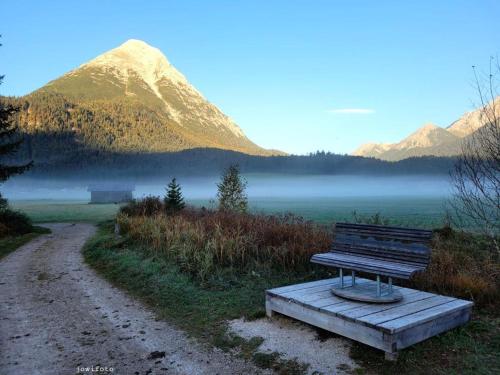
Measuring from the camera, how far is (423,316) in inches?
217

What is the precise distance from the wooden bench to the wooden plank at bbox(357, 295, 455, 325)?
27cm

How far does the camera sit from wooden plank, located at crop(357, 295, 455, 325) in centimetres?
536

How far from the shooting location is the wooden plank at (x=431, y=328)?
16.9 feet

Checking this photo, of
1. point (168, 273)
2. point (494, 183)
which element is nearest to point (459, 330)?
point (494, 183)

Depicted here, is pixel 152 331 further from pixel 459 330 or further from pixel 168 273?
pixel 459 330

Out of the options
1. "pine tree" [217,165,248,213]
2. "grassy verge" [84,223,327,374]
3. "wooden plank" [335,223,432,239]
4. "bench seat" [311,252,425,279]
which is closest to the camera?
"bench seat" [311,252,425,279]

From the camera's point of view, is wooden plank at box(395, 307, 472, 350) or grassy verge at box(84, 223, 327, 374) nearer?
wooden plank at box(395, 307, 472, 350)

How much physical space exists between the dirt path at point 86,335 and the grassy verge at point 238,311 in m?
0.35

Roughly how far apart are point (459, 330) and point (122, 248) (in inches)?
418

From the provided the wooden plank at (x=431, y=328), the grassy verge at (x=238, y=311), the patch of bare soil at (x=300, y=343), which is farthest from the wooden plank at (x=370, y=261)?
the patch of bare soil at (x=300, y=343)

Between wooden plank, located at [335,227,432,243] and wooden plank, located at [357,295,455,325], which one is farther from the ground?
wooden plank, located at [335,227,432,243]

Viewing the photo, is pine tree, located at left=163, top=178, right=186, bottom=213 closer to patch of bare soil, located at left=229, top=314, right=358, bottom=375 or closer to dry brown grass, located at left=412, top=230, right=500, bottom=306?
dry brown grass, located at left=412, top=230, right=500, bottom=306


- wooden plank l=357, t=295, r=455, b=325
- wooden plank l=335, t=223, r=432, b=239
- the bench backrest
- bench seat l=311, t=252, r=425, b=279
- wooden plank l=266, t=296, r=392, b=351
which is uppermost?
wooden plank l=335, t=223, r=432, b=239

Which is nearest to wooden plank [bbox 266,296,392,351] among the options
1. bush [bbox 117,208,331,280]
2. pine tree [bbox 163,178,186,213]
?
bush [bbox 117,208,331,280]
